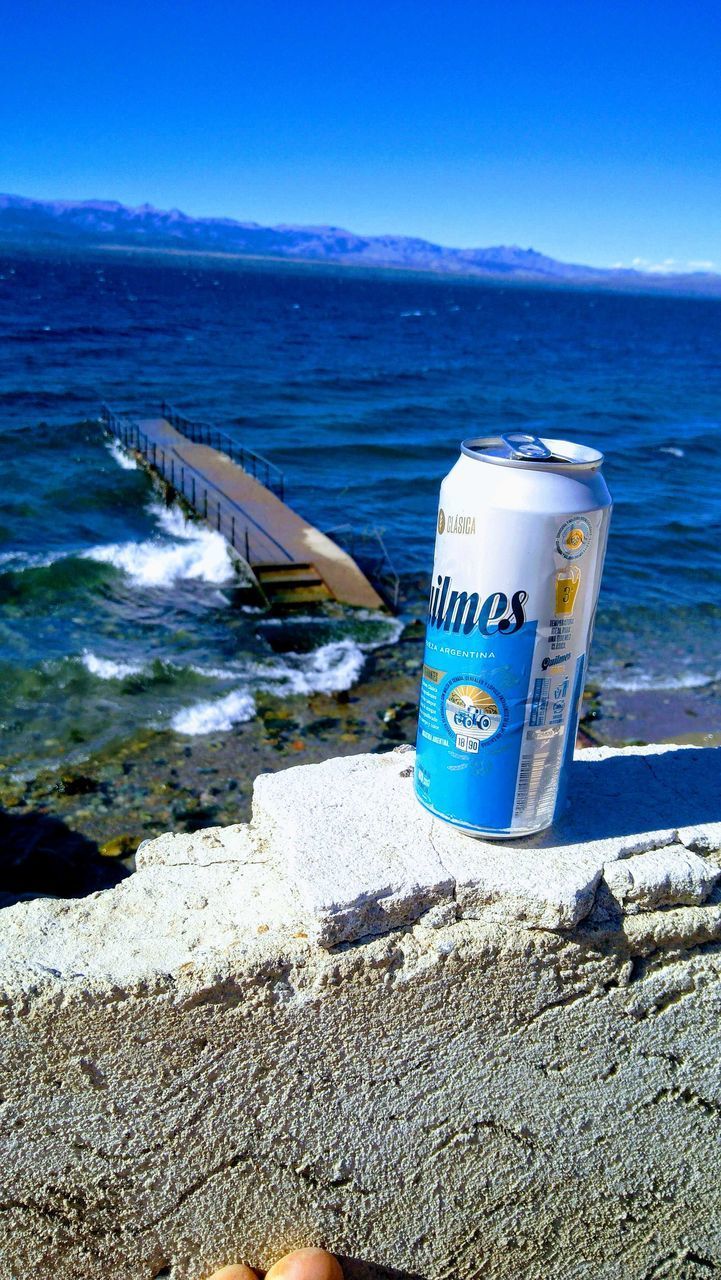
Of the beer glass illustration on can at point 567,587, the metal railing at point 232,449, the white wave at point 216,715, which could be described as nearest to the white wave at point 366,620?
the white wave at point 216,715

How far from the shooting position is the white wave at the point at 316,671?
A: 14.3 m

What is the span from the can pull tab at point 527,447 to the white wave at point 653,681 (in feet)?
42.0

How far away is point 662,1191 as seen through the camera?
244 cm

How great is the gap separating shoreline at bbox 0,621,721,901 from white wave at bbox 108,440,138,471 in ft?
46.9

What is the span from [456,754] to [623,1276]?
5.05 ft

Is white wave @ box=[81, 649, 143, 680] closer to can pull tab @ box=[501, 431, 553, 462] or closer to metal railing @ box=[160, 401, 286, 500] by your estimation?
metal railing @ box=[160, 401, 286, 500]

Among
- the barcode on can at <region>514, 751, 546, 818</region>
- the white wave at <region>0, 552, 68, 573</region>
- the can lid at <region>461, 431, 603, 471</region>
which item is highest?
the can lid at <region>461, 431, 603, 471</region>

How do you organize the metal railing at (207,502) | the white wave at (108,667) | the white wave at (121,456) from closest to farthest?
the white wave at (108,667) → the metal railing at (207,502) → the white wave at (121,456)

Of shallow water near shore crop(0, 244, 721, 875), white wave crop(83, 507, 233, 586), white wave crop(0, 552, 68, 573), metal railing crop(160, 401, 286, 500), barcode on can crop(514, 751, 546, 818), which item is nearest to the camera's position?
barcode on can crop(514, 751, 546, 818)

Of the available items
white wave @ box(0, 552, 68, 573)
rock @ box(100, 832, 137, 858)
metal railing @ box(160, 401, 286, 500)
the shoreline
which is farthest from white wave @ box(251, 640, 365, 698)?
metal railing @ box(160, 401, 286, 500)

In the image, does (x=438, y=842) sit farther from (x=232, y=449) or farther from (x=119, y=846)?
(x=232, y=449)

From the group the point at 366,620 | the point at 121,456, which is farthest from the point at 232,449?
the point at 366,620

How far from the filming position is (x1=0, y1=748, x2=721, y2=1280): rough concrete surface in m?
2.05

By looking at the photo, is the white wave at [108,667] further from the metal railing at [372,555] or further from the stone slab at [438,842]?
the stone slab at [438,842]
